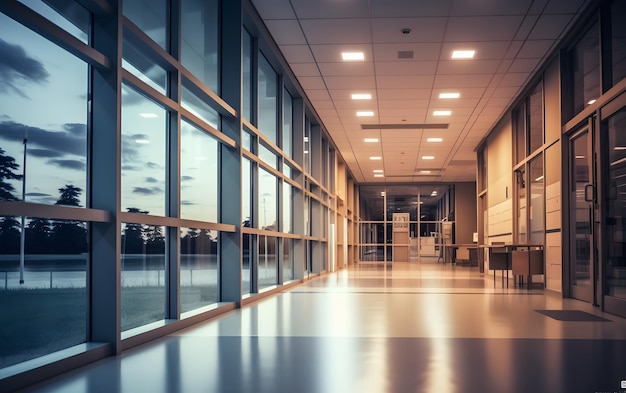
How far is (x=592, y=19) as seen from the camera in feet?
26.4

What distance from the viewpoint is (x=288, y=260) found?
1232cm

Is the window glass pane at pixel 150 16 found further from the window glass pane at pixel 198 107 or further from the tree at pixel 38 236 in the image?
the tree at pixel 38 236

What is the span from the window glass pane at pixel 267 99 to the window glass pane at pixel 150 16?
3.98m

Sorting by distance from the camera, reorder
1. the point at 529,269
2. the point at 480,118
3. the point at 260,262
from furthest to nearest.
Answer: the point at 480,118, the point at 529,269, the point at 260,262

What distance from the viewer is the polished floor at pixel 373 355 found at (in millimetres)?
3334

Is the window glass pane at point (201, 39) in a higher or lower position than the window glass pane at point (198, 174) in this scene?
higher

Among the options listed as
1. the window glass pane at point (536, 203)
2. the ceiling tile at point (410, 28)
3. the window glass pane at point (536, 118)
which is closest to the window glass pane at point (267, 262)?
the ceiling tile at point (410, 28)

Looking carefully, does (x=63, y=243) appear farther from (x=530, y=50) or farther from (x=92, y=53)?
(x=530, y=50)

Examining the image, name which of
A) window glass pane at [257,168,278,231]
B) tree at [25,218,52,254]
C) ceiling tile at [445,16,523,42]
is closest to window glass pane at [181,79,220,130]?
window glass pane at [257,168,278,231]

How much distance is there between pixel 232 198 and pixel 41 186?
3.61 metres

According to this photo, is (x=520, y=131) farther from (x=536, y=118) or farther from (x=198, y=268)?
(x=198, y=268)

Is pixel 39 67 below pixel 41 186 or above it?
above

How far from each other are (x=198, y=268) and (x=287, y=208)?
16.5 feet

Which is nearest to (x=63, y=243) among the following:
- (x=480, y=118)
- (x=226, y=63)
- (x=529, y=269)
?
(x=226, y=63)
